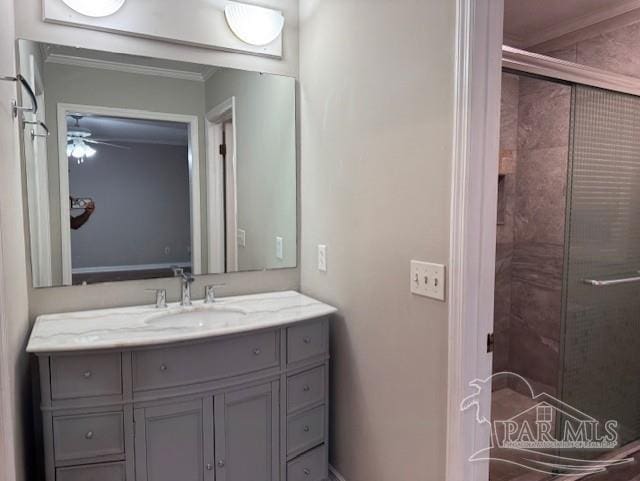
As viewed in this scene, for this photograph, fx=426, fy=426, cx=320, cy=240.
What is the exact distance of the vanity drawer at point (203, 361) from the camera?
Answer: 1467mm

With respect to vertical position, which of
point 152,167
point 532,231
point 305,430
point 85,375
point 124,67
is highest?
point 124,67

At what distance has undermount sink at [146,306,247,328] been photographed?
5.87 feet

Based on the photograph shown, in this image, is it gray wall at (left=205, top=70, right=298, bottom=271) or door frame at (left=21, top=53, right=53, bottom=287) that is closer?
door frame at (left=21, top=53, right=53, bottom=287)

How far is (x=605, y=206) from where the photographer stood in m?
2.13

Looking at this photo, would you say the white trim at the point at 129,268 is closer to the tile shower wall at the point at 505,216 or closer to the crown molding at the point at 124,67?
the crown molding at the point at 124,67

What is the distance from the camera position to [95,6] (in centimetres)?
175

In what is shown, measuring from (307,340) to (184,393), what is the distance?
1.73 feet

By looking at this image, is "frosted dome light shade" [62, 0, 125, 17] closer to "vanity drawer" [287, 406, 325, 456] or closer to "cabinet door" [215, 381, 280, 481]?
"cabinet door" [215, 381, 280, 481]

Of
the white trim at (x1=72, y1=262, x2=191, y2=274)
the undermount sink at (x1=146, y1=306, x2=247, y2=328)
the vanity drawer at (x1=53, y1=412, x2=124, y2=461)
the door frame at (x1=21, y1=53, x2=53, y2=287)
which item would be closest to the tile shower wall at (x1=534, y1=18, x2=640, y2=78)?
the undermount sink at (x1=146, y1=306, x2=247, y2=328)

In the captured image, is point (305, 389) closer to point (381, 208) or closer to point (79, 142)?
point (381, 208)

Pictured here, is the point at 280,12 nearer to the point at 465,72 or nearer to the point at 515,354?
the point at 465,72

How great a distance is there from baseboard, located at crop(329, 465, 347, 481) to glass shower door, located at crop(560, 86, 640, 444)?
47.8 inches
